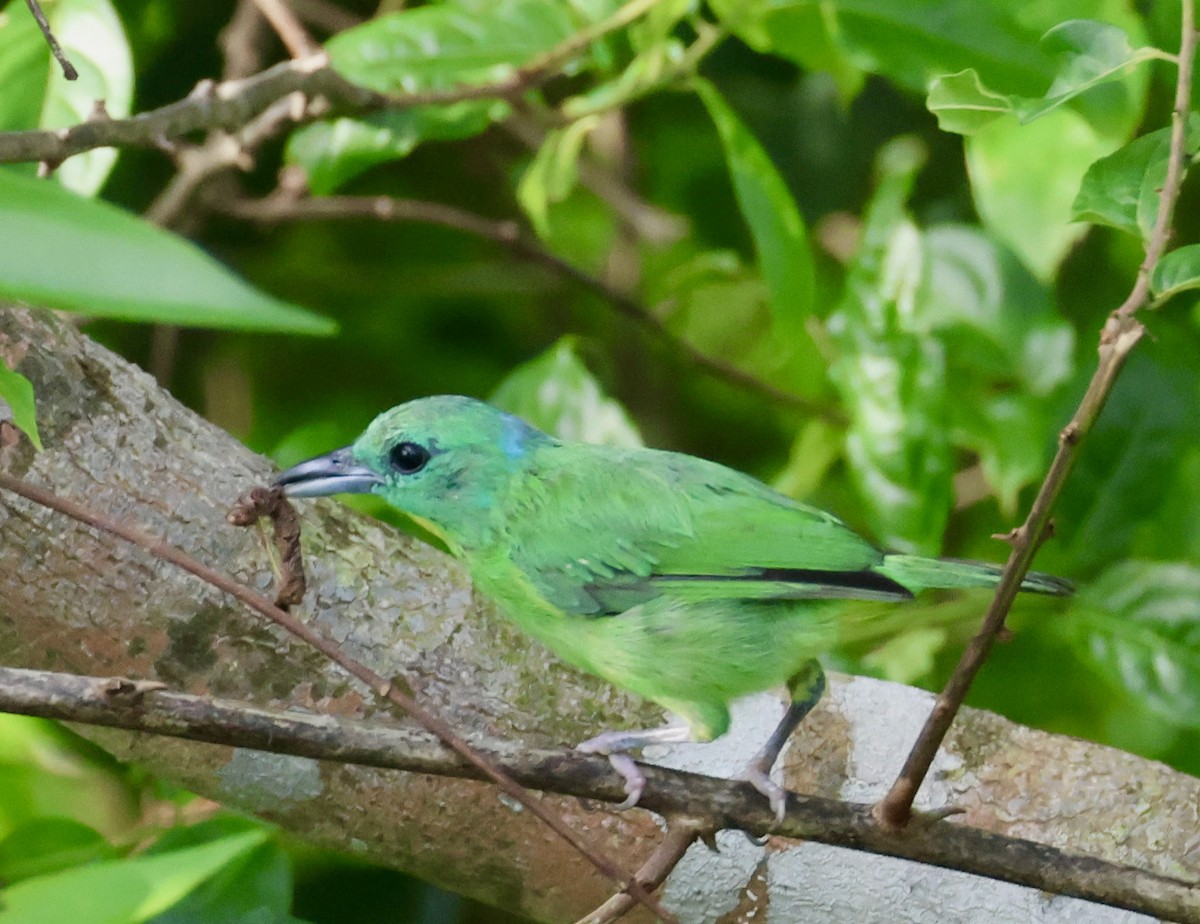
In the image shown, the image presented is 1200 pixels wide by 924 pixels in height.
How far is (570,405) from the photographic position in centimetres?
294

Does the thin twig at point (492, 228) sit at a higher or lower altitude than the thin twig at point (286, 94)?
lower

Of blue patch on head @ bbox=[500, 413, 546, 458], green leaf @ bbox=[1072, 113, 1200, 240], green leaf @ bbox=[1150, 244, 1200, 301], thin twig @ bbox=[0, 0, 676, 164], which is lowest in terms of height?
blue patch on head @ bbox=[500, 413, 546, 458]

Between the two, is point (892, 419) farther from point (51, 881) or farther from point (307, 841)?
point (51, 881)

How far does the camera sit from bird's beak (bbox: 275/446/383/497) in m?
2.06

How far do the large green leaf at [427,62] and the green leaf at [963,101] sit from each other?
4.00 feet

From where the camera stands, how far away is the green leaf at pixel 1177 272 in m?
1.43

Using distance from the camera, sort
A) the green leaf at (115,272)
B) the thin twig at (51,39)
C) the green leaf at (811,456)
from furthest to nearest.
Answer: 1. the green leaf at (811,456)
2. the thin twig at (51,39)
3. the green leaf at (115,272)

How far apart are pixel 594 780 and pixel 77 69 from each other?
5.33ft

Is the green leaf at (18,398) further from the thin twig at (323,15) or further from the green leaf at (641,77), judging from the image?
the thin twig at (323,15)

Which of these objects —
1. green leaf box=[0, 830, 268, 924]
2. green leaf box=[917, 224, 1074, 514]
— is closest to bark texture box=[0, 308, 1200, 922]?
green leaf box=[0, 830, 268, 924]

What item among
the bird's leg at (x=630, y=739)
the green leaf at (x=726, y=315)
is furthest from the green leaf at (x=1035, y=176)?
the bird's leg at (x=630, y=739)

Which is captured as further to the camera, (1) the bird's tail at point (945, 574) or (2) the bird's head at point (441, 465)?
(2) the bird's head at point (441, 465)

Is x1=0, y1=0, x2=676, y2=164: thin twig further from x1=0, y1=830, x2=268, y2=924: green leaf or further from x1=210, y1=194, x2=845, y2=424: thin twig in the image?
x1=0, y1=830, x2=268, y2=924: green leaf

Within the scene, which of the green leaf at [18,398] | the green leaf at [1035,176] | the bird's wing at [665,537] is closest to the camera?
the green leaf at [18,398]
